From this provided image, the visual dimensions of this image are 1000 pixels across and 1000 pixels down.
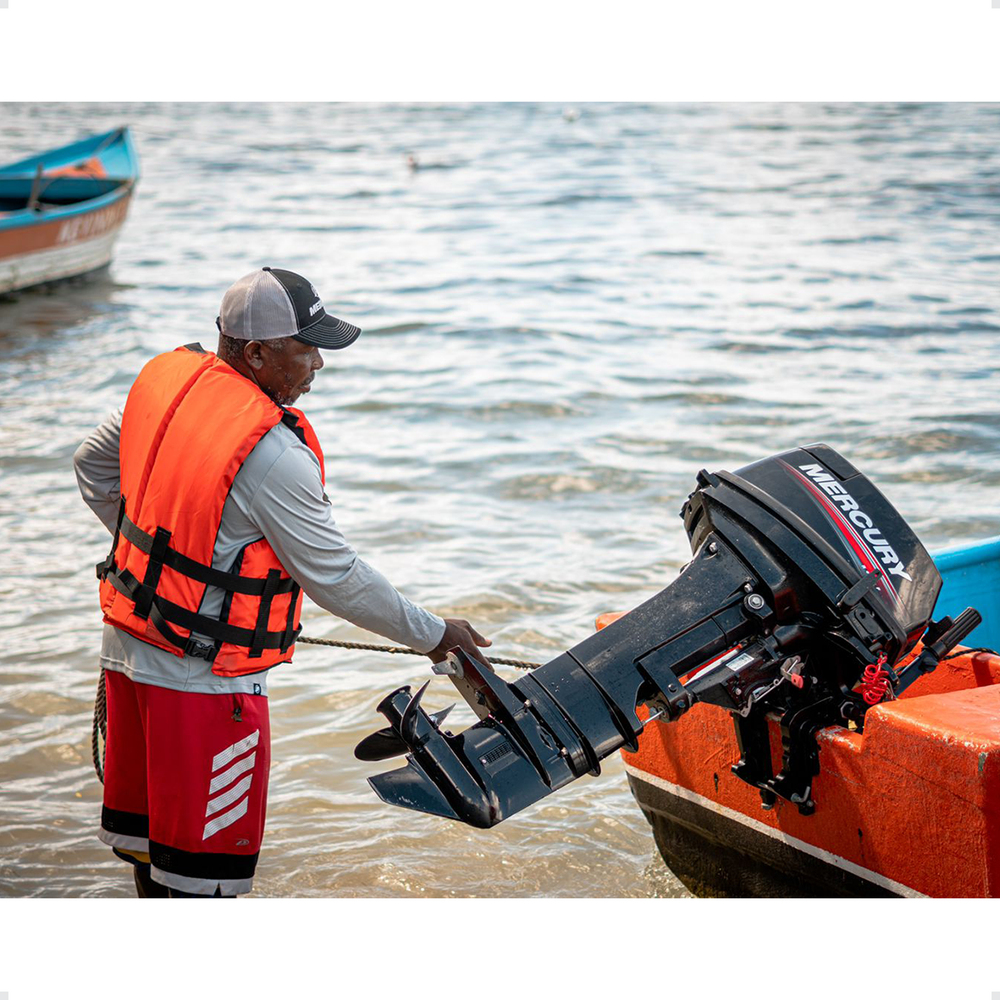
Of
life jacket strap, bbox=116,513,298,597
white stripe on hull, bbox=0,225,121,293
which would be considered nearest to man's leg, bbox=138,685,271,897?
life jacket strap, bbox=116,513,298,597

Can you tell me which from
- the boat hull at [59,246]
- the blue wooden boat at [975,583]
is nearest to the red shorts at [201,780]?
the blue wooden boat at [975,583]

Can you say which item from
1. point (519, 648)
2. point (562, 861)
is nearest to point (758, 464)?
point (562, 861)

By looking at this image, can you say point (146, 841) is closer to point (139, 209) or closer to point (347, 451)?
point (347, 451)

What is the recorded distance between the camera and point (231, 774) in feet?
8.77

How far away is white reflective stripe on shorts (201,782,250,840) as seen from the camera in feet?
8.77

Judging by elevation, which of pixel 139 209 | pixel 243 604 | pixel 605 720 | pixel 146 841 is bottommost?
pixel 139 209

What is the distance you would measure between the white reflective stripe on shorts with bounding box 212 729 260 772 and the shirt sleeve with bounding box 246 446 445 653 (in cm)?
34

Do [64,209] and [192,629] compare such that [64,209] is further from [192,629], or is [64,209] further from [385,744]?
[385,744]

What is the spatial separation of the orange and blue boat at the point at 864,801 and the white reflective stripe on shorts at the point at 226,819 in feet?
3.52

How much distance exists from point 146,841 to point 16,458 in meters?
5.83

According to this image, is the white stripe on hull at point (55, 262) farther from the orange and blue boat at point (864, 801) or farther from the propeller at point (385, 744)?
the propeller at point (385, 744)

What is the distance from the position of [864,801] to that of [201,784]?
58.8 inches

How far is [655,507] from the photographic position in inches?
279

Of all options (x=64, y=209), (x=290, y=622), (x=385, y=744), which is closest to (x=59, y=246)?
(x=64, y=209)
